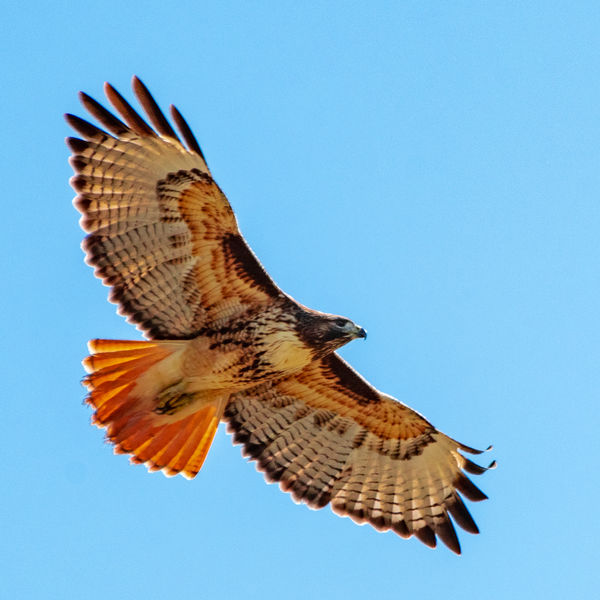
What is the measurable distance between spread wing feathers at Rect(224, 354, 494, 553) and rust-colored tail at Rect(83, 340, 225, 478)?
0.63m

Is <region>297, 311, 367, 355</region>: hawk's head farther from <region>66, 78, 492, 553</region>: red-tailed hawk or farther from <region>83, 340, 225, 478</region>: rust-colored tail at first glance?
<region>83, 340, 225, 478</region>: rust-colored tail

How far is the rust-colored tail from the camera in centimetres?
1046

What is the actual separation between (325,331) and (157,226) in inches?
69.8

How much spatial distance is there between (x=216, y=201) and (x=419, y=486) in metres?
3.71

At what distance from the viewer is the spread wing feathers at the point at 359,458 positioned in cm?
1176

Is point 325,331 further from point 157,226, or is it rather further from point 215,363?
point 157,226

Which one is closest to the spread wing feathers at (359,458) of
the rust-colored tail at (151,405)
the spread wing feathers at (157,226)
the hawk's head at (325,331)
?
the rust-colored tail at (151,405)

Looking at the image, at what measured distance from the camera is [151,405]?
10867 mm

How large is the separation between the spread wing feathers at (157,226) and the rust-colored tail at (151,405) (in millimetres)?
371

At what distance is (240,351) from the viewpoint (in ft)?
35.6

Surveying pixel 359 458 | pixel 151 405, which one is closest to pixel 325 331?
pixel 151 405

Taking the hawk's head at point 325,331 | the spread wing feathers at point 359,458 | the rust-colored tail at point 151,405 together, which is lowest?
the rust-colored tail at point 151,405

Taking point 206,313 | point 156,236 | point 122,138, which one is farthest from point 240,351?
point 122,138

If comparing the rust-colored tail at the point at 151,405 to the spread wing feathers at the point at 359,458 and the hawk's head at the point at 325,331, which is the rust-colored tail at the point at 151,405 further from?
the hawk's head at the point at 325,331
